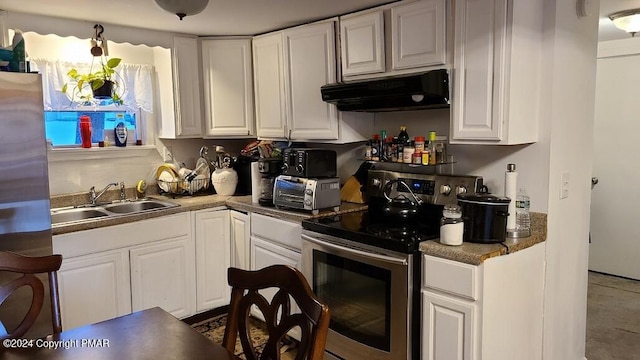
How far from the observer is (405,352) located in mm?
2225

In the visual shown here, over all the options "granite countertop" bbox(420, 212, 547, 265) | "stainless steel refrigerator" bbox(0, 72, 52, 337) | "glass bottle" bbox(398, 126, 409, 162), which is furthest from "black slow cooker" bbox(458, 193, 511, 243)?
"stainless steel refrigerator" bbox(0, 72, 52, 337)

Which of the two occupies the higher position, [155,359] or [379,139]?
[379,139]

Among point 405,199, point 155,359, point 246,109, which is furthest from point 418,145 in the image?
point 155,359

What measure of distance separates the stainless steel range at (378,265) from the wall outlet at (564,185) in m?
0.40

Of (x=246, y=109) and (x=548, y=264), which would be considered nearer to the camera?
(x=548, y=264)

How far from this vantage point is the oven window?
2.32 metres

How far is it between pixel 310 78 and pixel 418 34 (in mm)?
851

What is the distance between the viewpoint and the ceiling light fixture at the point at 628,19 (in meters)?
2.92

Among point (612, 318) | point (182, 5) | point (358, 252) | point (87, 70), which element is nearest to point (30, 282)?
point (182, 5)

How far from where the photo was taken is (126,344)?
1448 mm

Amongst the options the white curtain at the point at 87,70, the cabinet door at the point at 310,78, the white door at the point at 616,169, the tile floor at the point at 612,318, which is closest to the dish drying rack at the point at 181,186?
the white curtain at the point at 87,70

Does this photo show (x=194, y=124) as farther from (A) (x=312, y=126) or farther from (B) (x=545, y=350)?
(B) (x=545, y=350)

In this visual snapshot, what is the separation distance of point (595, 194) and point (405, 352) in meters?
3.20

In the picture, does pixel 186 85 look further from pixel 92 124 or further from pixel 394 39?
pixel 394 39
